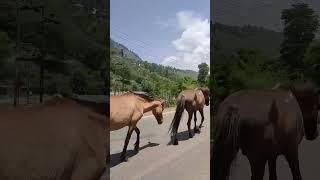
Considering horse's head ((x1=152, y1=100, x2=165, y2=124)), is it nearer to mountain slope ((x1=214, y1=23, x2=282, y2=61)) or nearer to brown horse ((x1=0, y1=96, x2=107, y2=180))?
brown horse ((x1=0, y1=96, x2=107, y2=180))

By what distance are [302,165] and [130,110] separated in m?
1.50

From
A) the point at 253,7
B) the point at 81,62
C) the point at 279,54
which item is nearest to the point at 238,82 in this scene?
the point at 279,54

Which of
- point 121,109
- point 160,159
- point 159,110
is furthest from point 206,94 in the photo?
point 121,109

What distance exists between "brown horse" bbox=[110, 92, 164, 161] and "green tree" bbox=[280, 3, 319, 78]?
1.11 metres

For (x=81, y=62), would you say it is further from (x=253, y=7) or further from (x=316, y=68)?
(x=316, y=68)

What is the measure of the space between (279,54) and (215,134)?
2.74 ft

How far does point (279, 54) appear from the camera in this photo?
11.2 feet

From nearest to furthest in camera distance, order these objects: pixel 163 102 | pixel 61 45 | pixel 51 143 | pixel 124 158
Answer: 1. pixel 51 143
2. pixel 61 45
3. pixel 124 158
4. pixel 163 102

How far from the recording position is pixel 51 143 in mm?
2990

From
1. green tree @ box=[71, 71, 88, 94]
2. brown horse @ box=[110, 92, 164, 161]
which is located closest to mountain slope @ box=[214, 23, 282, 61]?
brown horse @ box=[110, 92, 164, 161]

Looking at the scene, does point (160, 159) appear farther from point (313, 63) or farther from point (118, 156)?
point (313, 63)

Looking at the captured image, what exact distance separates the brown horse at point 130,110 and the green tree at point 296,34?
1108mm

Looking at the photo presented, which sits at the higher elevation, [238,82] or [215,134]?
[238,82]

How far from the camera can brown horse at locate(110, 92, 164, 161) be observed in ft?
11.5
